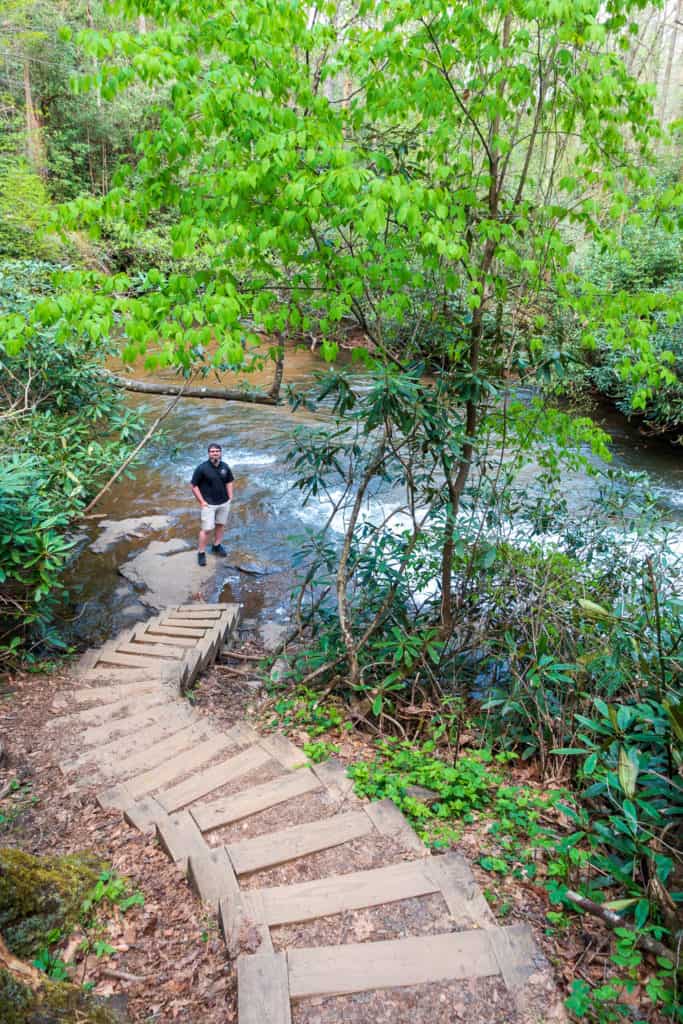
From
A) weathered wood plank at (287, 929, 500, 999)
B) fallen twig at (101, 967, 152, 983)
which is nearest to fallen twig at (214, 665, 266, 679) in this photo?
fallen twig at (101, 967, 152, 983)

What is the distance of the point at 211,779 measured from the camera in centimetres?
379

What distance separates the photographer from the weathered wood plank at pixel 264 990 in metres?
2.18

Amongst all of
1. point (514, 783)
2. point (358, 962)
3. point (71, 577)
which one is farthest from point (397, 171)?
point (71, 577)

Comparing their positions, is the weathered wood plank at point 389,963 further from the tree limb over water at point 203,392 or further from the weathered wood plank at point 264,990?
the tree limb over water at point 203,392

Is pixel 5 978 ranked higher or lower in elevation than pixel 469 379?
lower

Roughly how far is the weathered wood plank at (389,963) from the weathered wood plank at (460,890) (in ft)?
0.53

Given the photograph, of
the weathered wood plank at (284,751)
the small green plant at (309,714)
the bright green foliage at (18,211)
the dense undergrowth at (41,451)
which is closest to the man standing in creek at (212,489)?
the dense undergrowth at (41,451)

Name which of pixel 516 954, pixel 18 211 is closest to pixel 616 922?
pixel 516 954

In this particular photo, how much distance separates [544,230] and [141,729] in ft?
15.3

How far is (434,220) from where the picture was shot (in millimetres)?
3562

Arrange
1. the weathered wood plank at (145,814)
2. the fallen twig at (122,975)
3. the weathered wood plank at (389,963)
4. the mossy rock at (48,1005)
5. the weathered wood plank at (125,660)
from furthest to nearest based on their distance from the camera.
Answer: the weathered wood plank at (125,660) < the weathered wood plank at (145,814) < the fallen twig at (122,975) < the weathered wood plank at (389,963) < the mossy rock at (48,1005)

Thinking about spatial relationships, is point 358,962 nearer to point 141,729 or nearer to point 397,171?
point 141,729

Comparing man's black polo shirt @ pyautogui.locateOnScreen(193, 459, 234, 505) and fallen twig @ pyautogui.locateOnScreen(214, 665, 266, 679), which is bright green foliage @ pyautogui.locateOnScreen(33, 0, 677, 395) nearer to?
fallen twig @ pyautogui.locateOnScreen(214, 665, 266, 679)

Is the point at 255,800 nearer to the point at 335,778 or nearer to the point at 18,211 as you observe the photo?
the point at 335,778
